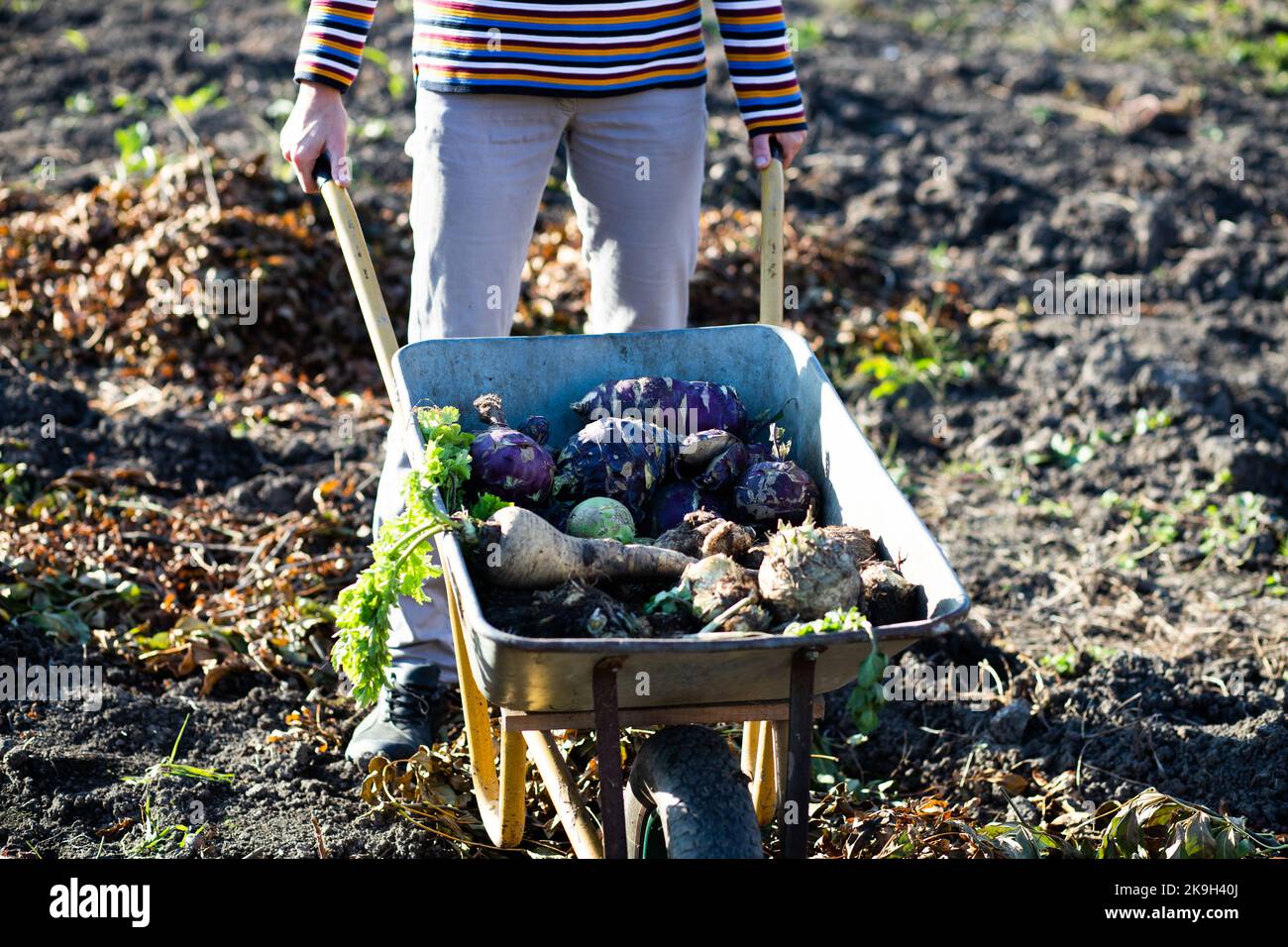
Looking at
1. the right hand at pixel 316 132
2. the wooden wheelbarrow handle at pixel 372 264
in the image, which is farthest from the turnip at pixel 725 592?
the right hand at pixel 316 132

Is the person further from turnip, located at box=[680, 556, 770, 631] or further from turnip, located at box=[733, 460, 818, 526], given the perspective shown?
turnip, located at box=[680, 556, 770, 631]

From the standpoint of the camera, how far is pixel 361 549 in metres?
4.12

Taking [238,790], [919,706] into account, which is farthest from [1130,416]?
[238,790]

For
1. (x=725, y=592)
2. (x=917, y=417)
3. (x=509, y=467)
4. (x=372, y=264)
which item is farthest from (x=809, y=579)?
(x=917, y=417)

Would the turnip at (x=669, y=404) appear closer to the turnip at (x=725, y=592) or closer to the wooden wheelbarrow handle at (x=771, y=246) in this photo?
the wooden wheelbarrow handle at (x=771, y=246)

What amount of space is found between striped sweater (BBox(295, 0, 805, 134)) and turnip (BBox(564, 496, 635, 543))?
44.7 inches

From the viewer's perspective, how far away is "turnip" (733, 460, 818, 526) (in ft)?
8.23

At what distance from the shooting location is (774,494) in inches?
98.9

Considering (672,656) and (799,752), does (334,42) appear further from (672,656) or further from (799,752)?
(799,752)

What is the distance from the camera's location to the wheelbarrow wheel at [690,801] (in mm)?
2170

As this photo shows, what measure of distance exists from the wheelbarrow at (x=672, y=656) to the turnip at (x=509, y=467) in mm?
124

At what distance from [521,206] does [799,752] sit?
5.35 feet
